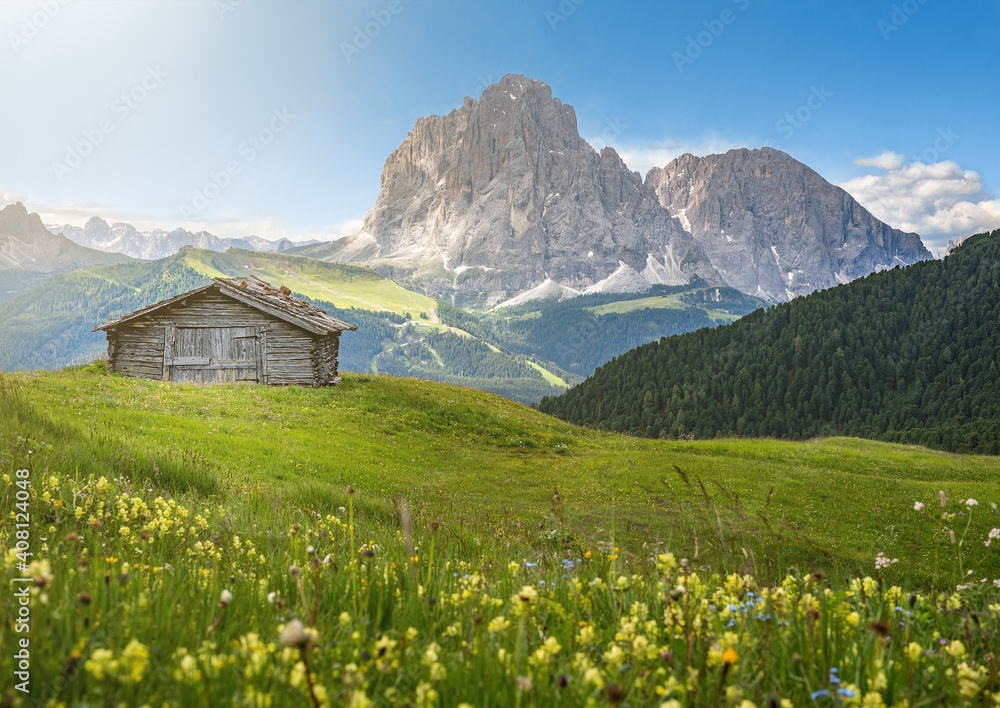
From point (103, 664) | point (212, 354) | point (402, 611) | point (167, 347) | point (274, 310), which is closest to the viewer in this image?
point (103, 664)

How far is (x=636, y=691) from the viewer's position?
7.09 feet

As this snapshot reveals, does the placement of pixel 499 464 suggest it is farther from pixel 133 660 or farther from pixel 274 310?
pixel 133 660

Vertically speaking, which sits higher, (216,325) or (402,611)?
(216,325)

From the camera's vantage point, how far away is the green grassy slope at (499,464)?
1180 cm

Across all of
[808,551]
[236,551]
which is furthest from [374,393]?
[236,551]

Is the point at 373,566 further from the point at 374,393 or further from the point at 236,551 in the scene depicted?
the point at 374,393

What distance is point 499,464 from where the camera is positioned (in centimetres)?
2405

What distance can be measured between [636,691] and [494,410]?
3379 cm

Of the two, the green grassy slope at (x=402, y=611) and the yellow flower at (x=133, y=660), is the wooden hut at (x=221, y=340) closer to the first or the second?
the green grassy slope at (x=402, y=611)

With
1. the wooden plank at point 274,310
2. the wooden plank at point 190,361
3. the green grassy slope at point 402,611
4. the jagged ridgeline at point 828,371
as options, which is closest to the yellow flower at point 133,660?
the green grassy slope at point 402,611

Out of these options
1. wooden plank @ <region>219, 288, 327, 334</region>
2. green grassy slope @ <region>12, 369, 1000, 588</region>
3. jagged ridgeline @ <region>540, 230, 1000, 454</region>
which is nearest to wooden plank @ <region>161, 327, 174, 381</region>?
wooden plank @ <region>219, 288, 327, 334</region>

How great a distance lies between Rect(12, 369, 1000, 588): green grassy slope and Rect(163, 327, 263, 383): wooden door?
3.92m

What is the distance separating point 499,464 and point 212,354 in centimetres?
1945

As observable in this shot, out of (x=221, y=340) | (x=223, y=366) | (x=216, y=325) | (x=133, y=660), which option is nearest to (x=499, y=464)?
(x=223, y=366)
